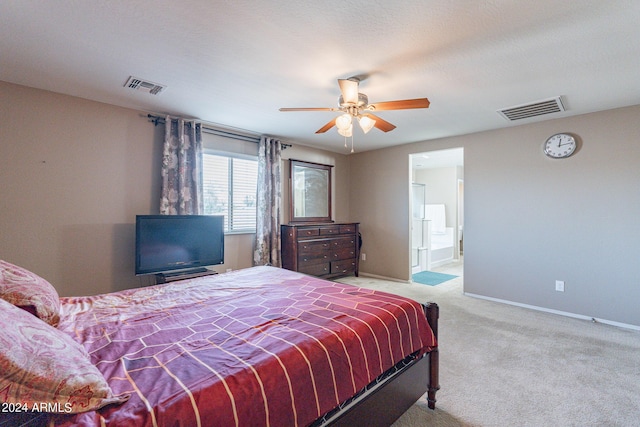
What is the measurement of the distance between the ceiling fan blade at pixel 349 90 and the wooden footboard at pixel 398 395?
5.74 feet

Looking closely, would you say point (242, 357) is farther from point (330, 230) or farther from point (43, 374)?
point (330, 230)

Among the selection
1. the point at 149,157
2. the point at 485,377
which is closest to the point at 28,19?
the point at 149,157

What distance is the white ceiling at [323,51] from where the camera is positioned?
1744 mm

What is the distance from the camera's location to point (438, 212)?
7762mm

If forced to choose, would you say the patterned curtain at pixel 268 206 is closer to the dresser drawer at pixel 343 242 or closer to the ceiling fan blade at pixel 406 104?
the dresser drawer at pixel 343 242

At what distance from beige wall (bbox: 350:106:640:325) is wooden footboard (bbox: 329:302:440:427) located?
9.36 feet

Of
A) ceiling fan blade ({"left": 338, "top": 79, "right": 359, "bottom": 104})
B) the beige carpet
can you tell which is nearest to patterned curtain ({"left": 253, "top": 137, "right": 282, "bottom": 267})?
ceiling fan blade ({"left": 338, "top": 79, "right": 359, "bottom": 104})

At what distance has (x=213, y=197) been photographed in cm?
414

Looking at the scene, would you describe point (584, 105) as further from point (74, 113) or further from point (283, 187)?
point (74, 113)

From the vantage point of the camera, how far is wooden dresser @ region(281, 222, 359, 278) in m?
4.55

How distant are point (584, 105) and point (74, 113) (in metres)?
5.63

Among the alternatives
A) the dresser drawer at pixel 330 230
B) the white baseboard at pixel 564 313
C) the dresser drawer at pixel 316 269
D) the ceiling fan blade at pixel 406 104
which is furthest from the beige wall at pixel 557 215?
the ceiling fan blade at pixel 406 104

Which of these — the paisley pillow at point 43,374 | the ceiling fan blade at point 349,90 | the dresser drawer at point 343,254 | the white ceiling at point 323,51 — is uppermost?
the white ceiling at point 323,51

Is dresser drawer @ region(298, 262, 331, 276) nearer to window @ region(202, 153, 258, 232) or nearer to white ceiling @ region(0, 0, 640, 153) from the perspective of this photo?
window @ region(202, 153, 258, 232)
